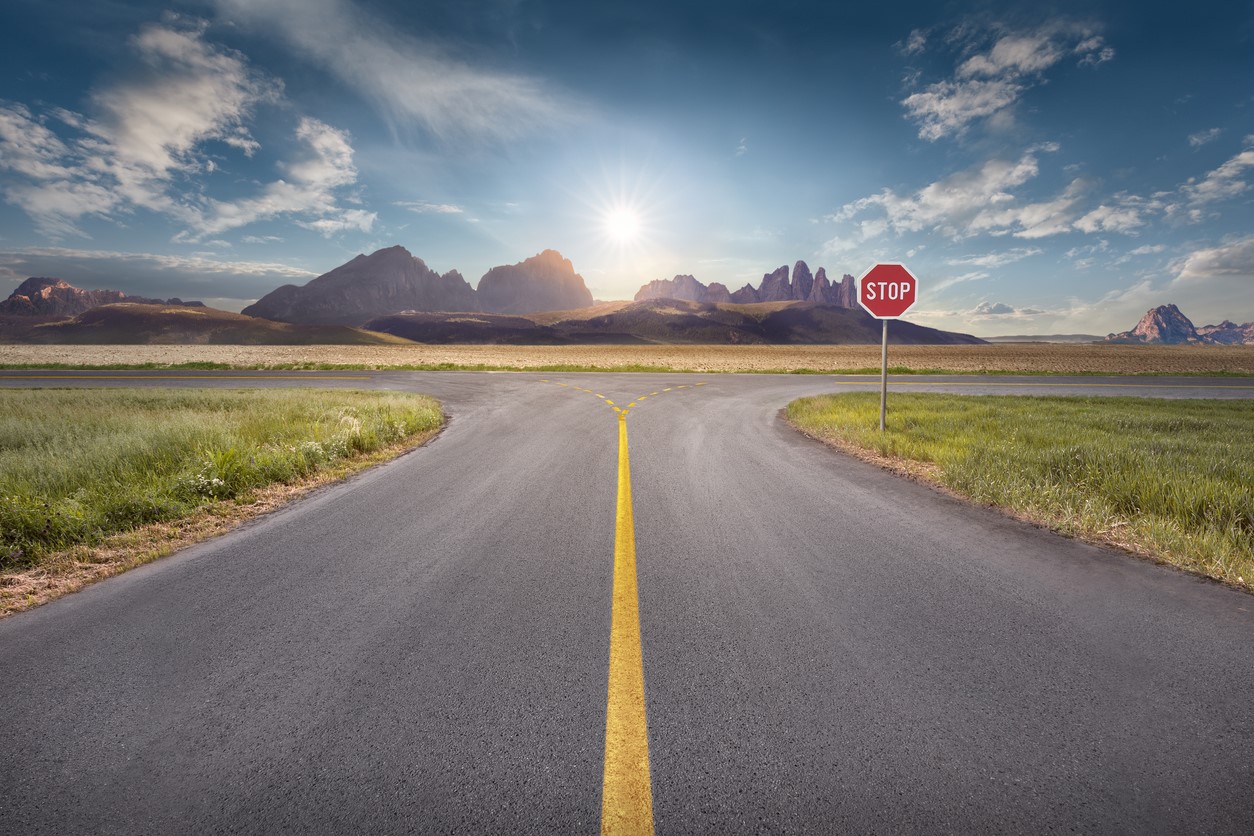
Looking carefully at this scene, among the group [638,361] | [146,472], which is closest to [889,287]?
[146,472]

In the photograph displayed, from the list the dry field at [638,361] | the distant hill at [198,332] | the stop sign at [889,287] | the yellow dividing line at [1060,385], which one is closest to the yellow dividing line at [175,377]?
the dry field at [638,361]

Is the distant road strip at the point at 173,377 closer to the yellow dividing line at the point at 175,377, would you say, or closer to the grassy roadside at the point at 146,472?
the yellow dividing line at the point at 175,377

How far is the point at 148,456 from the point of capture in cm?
717

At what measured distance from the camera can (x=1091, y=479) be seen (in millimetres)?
6547

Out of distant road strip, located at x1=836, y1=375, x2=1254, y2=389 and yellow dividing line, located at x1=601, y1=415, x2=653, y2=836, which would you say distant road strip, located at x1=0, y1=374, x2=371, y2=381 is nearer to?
distant road strip, located at x1=836, y1=375, x2=1254, y2=389

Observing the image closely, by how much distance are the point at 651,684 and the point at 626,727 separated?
363mm

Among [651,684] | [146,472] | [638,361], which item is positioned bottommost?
[651,684]

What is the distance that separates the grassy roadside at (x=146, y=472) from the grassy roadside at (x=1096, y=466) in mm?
8712

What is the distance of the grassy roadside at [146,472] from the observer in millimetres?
4605

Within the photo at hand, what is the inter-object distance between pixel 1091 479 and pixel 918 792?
6520 mm

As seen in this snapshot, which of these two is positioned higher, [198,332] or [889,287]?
[198,332]

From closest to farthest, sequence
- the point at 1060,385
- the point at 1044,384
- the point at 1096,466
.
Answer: the point at 1096,466 → the point at 1060,385 → the point at 1044,384

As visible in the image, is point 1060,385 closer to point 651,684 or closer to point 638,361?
point 651,684

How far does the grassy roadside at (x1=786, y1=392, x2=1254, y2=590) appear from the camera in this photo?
4.87m
